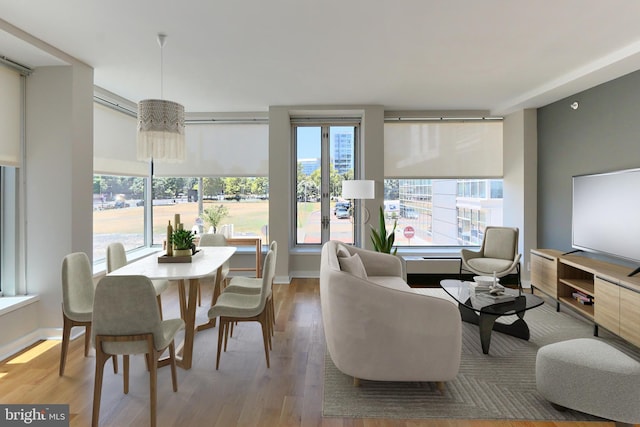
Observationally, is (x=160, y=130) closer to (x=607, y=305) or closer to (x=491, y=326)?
(x=491, y=326)

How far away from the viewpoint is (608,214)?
Result: 3.76 metres

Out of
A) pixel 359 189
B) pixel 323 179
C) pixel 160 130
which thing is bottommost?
pixel 359 189

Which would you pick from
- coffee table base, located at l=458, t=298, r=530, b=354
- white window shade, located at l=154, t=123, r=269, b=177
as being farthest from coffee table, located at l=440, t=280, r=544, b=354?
white window shade, located at l=154, t=123, r=269, b=177

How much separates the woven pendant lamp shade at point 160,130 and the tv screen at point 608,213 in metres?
4.01

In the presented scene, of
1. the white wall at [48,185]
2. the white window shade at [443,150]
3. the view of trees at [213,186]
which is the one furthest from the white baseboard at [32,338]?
the white window shade at [443,150]

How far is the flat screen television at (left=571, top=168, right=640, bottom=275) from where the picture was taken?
344cm

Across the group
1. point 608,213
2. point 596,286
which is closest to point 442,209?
point 608,213

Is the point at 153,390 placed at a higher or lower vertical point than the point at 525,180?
lower

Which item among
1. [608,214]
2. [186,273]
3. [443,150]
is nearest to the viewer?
[186,273]

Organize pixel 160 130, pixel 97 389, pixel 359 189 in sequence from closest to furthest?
pixel 97 389
pixel 160 130
pixel 359 189

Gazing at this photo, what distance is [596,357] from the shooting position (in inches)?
85.0

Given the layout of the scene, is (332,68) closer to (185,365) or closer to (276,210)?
(276,210)

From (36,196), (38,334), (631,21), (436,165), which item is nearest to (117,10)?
(36,196)

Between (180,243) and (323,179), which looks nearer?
(180,243)
